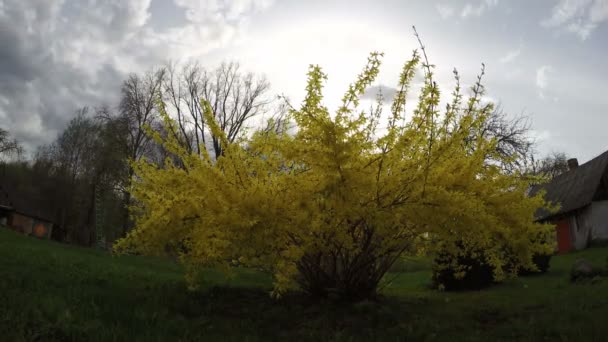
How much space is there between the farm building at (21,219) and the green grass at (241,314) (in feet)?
112

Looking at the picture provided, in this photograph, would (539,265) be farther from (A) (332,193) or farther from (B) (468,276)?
(A) (332,193)

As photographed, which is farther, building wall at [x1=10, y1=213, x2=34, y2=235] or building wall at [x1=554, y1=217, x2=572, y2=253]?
building wall at [x1=10, y1=213, x2=34, y2=235]

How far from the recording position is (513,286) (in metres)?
11.6

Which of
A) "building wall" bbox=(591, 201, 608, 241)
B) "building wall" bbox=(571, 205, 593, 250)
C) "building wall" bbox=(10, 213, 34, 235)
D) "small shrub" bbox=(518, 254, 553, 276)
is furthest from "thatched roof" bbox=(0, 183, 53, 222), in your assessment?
"building wall" bbox=(591, 201, 608, 241)

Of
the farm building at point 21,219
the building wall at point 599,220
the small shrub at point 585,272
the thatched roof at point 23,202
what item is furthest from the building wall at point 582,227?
the thatched roof at point 23,202

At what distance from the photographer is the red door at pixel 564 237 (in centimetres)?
2479

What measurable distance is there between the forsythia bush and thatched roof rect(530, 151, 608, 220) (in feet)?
58.4

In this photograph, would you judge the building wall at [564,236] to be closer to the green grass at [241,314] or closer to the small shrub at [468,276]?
the small shrub at [468,276]

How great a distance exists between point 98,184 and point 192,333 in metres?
31.9

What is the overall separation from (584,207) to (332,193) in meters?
23.2

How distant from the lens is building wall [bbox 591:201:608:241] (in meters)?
22.7

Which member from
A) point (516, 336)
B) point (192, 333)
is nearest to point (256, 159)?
point (192, 333)

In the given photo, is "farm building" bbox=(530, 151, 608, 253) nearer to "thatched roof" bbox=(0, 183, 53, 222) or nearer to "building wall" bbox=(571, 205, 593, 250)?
"building wall" bbox=(571, 205, 593, 250)

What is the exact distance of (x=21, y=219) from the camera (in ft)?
129
